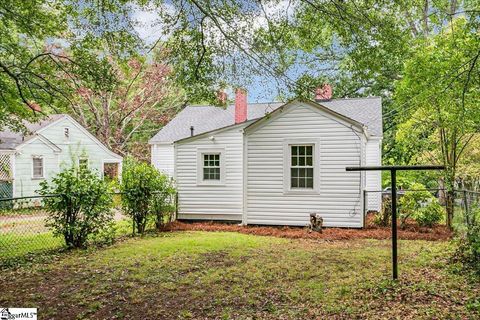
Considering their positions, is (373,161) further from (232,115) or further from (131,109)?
(131,109)

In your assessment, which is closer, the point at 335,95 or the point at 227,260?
the point at 227,260

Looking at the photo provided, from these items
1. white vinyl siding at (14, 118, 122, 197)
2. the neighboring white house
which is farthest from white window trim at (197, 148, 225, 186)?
white vinyl siding at (14, 118, 122, 197)

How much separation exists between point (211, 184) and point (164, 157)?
6.14 m

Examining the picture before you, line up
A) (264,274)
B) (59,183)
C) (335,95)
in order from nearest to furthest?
(264,274)
(59,183)
(335,95)

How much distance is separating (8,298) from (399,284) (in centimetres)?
519

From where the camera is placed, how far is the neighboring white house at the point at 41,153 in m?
15.6

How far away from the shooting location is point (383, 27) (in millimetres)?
6195

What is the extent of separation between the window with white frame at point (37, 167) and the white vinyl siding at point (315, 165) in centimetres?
1099

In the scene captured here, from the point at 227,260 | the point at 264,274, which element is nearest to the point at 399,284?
the point at 264,274

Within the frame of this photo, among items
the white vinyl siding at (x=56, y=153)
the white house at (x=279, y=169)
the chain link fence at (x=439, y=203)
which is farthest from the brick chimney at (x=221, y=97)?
the white vinyl siding at (x=56, y=153)

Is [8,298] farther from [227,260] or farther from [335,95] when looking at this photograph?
[335,95]

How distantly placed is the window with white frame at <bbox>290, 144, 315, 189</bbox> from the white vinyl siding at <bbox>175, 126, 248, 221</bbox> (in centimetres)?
182

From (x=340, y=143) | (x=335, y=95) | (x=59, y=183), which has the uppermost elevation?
(x=335, y=95)

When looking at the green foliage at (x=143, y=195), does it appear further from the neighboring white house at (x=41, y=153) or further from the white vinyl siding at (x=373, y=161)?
the white vinyl siding at (x=373, y=161)
